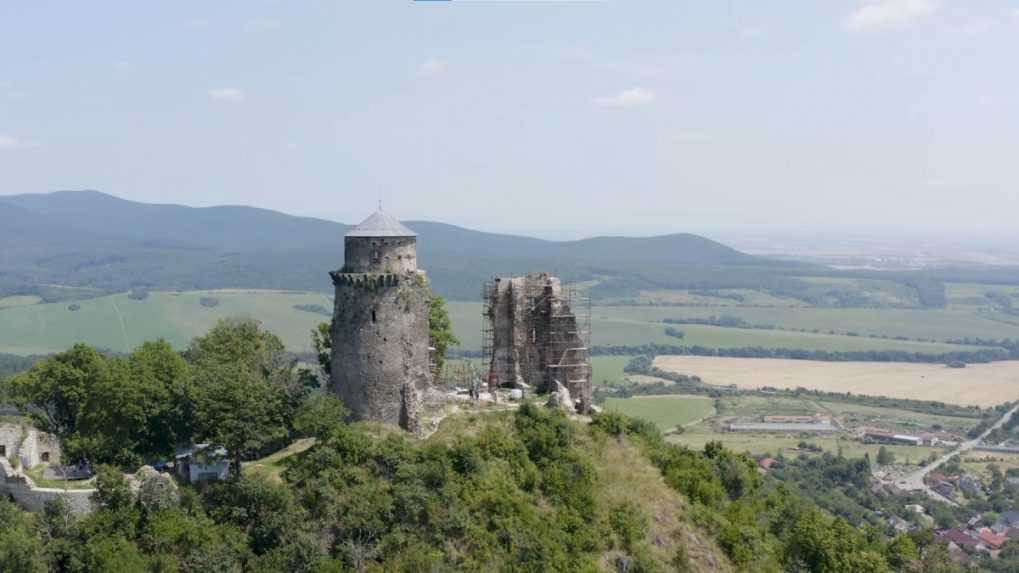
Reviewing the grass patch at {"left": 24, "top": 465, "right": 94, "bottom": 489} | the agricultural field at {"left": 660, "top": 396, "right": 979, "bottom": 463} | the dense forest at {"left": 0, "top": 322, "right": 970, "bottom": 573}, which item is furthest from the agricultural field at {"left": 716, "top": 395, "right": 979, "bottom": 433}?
the grass patch at {"left": 24, "top": 465, "right": 94, "bottom": 489}

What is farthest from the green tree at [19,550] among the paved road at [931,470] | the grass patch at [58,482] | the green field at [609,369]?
the green field at [609,369]

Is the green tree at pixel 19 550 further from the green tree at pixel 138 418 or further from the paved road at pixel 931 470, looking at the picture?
the paved road at pixel 931 470

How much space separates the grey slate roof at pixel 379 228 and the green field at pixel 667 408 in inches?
2927

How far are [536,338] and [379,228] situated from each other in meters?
11.0

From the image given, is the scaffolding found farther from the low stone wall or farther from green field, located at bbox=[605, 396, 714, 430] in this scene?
green field, located at bbox=[605, 396, 714, 430]

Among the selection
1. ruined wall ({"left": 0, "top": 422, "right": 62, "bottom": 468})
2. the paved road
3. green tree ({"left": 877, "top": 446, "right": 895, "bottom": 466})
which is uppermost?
ruined wall ({"left": 0, "top": 422, "right": 62, "bottom": 468})

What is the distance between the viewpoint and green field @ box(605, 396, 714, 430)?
11675 cm

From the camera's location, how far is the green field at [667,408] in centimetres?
11675

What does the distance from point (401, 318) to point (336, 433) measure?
5.31 meters

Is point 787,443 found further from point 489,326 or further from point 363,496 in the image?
point 363,496

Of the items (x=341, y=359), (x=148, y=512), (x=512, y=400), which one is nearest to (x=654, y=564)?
(x=512, y=400)

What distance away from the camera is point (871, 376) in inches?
6294

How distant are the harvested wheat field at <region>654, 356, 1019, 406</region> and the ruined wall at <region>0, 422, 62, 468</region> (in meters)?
120

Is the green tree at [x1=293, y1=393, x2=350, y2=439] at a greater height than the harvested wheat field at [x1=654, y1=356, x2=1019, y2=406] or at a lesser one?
greater
